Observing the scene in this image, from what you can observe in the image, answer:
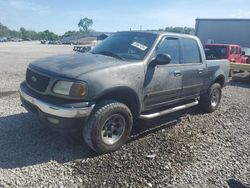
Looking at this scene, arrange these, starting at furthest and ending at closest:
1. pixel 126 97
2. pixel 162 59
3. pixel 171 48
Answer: pixel 171 48
pixel 162 59
pixel 126 97

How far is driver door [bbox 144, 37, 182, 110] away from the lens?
4719mm

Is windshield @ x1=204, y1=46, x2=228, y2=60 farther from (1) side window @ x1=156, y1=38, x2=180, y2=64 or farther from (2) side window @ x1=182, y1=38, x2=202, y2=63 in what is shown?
(1) side window @ x1=156, y1=38, x2=180, y2=64

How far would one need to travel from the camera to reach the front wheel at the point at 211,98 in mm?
6676

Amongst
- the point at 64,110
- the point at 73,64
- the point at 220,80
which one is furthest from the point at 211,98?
the point at 64,110

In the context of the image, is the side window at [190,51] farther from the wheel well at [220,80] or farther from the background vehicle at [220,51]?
the background vehicle at [220,51]

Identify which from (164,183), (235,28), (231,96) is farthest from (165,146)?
(235,28)

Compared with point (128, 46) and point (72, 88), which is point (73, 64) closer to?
point (72, 88)

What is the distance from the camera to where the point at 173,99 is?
5395 mm

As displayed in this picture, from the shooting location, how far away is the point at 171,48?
5.33 metres

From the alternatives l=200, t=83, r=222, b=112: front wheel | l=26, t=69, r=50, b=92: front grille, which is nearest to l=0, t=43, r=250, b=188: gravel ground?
l=200, t=83, r=222, b=112: front wheel

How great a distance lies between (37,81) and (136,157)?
193cm

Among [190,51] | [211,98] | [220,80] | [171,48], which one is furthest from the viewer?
[220,80]

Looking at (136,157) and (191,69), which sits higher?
(191,69)

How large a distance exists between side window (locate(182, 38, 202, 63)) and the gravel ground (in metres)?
1.39
